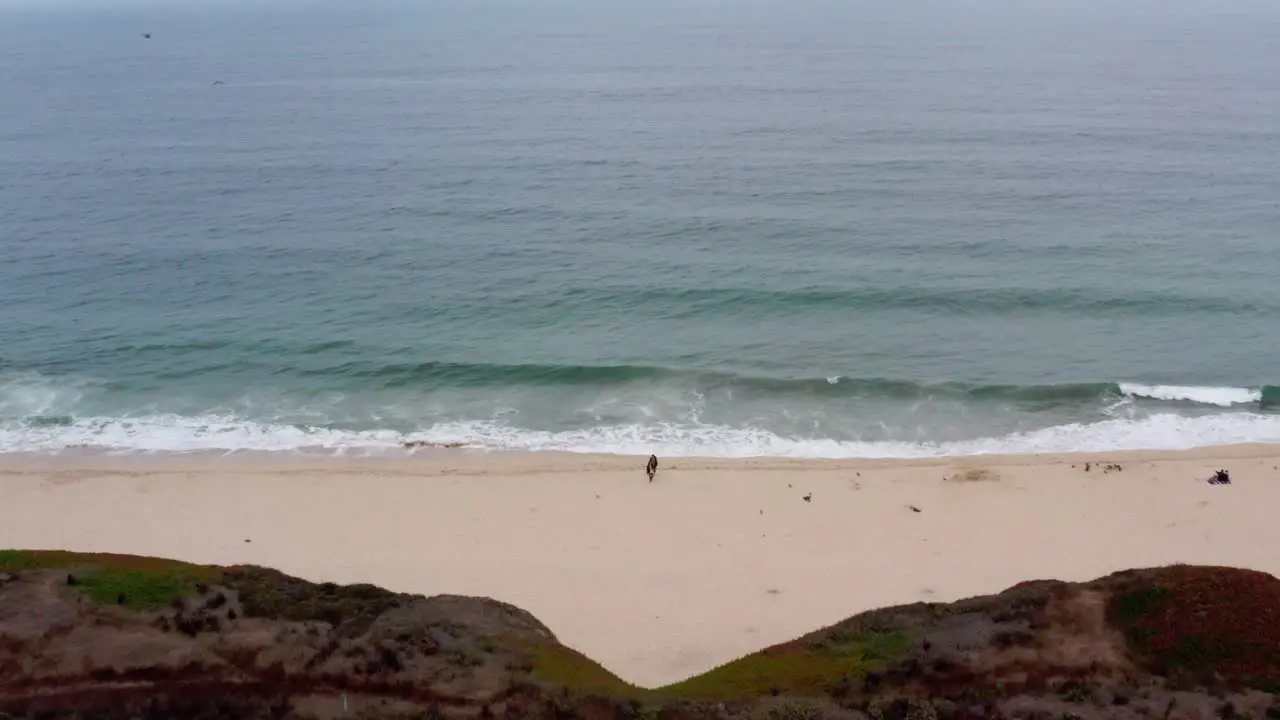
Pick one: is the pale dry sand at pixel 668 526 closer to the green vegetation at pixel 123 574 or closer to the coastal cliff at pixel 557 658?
the coastal cliff at pixel 557 658

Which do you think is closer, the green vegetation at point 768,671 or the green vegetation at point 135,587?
the green vegetation at point 768,671

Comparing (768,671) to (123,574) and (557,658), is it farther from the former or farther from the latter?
(123,574)

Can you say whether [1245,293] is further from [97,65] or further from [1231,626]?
[97,65]

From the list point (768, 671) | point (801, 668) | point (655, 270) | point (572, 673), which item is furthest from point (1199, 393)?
point (572, 673)

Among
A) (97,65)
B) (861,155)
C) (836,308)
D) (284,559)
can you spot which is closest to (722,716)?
(284,559)

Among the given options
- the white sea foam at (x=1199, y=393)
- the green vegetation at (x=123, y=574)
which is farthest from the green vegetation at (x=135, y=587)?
the white sea foam at (x=1199, y=393)

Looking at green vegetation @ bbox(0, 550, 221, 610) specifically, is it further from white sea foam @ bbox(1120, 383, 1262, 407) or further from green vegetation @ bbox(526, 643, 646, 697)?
white sea foam @ bbox(1120, 383, 1262, 407)
